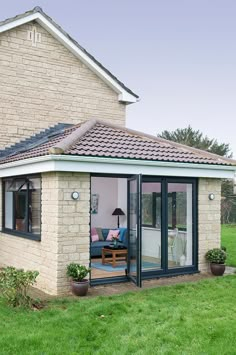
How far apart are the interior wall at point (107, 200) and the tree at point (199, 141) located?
37.5 meters

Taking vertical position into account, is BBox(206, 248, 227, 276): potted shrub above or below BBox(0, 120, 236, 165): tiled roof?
below

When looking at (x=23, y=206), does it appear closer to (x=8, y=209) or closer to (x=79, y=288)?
(x=8, y=209)

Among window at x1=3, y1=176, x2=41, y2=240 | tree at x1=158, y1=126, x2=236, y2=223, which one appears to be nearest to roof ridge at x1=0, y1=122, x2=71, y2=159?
window at x1=3, y1=176, x2=41, y2=240

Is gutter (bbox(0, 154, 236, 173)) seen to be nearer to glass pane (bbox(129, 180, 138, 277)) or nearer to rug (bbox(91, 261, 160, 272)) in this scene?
glass pane (bbox(129, 180, 138, 277))

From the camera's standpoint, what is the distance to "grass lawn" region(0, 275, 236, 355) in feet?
21.6

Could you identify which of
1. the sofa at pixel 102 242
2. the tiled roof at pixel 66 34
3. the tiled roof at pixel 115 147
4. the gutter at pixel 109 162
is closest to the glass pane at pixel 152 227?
the gutter at pixel 109 162

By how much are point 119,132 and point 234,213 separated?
23.6 m

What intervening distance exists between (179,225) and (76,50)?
866 cm

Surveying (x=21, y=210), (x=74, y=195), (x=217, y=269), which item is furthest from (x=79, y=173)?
(x=217, y=269)

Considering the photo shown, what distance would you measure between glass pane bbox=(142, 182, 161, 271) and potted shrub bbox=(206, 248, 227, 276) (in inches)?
69.1

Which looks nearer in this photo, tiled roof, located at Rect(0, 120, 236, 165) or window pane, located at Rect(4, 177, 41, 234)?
tiled roof, located at Rect(0, 120, 236, 165)

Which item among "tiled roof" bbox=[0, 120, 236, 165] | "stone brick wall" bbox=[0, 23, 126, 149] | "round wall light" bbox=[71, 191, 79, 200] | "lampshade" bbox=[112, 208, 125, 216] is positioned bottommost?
"lampshade" bbox=[112, 208, 125, 216]

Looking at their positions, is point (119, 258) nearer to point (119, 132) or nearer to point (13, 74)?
point (119, 132)

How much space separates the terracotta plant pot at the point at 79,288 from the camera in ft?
32.1
